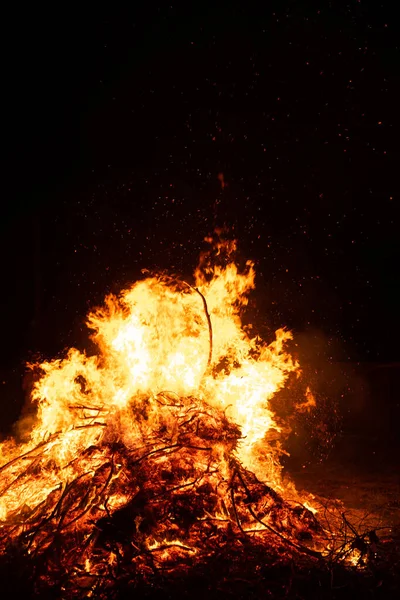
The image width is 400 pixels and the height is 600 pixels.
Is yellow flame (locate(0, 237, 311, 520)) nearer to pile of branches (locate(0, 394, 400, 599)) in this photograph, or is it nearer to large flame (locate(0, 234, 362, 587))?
large flame (locate(0, 234, 362, 587))

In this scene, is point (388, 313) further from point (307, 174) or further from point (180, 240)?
point (180, 240)

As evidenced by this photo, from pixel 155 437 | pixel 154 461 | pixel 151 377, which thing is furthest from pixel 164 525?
pixel 151 377

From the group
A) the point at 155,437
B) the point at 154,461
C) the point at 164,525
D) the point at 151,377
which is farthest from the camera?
the point at 151,377

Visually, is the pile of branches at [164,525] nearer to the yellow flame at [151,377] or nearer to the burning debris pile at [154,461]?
the burning debris pile at [154,461]

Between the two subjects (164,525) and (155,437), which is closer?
(164,525)

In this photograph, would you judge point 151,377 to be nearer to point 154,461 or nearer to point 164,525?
point 154,461

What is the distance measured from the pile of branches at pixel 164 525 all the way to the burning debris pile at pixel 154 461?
1 cm

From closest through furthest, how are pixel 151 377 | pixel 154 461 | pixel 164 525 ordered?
pixel 164 525
pixel 154 461
pixel 151 377

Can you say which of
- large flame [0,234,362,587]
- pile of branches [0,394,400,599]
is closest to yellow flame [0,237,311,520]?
large flame [0,234,362,587]

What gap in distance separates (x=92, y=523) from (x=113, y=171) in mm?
10409

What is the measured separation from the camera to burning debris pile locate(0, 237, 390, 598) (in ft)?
14.9

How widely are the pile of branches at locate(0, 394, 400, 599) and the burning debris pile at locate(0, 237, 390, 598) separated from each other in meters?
0.01

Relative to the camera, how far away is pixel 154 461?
18.1 ft

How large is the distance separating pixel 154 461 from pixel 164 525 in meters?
0.76
